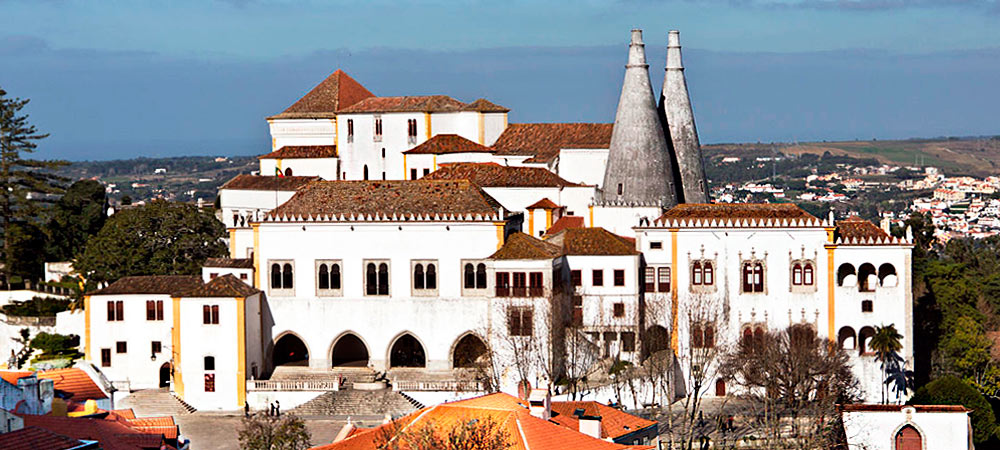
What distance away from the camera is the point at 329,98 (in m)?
99.6

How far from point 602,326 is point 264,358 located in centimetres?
1378

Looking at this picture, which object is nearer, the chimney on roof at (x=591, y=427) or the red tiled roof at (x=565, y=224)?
the chimney on roof at (x=591, y=427)

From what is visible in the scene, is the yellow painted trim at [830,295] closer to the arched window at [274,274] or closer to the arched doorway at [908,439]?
the arched doorway at [908,439]

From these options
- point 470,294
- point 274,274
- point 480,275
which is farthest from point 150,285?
point 480,275

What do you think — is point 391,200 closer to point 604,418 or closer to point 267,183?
point 604,418

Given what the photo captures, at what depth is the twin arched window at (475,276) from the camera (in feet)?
231

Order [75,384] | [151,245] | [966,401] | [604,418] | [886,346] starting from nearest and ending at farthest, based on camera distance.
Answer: [604,418]
[75,384]
[966,401]
[886,346]
[151,245]

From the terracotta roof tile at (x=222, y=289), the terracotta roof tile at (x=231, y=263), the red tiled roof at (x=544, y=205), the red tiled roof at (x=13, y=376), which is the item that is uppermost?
the red tiled roof at (x=544, y=205)

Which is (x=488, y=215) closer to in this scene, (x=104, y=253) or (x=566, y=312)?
(x=566, y=312)

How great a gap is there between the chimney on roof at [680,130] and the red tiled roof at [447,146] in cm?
1178

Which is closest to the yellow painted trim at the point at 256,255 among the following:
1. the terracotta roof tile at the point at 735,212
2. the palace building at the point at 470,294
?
the palace building at the point at 470,294

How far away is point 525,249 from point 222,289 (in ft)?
39.5

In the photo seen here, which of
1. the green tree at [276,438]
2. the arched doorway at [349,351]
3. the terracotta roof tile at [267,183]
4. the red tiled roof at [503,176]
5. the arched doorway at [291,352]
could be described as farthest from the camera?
the terracotta roof tile at [267,183]

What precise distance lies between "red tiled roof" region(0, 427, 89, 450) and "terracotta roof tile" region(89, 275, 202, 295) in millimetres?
30082
